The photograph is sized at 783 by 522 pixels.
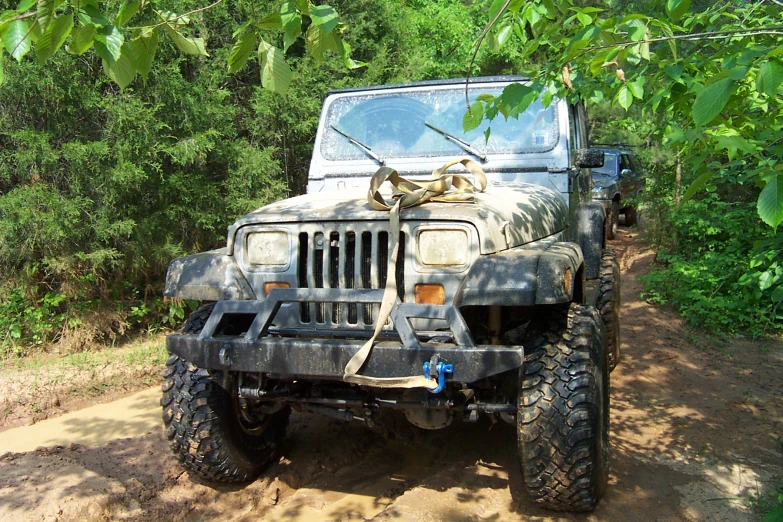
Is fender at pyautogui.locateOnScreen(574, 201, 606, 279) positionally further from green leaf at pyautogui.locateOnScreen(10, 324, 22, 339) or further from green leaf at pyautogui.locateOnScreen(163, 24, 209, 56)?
green leaf at pyautogui.locateOnScreen(10, 324, 22, 339)

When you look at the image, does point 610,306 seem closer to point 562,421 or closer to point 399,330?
point 562,421

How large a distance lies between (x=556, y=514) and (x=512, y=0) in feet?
6.92

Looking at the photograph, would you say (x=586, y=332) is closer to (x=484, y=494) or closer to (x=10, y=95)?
(x=484, y=494)

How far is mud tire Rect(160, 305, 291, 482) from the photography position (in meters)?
3.13

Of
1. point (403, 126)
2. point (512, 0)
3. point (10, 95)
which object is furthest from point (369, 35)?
point (512, 0)

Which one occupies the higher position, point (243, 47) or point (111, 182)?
point (243, 47)

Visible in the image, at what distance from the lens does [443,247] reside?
277 cm

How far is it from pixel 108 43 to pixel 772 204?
1877 mm

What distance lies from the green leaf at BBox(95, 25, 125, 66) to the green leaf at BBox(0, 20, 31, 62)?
0.18m

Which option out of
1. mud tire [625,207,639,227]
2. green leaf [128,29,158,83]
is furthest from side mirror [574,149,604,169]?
mud tire [625,207,639,227]

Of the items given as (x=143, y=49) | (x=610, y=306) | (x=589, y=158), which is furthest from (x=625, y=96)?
(x=610, y=306)

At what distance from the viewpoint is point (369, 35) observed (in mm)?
9773

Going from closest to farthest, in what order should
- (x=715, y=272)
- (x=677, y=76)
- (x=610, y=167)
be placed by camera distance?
(x=677, y=76)
(x=715, y=272)
(x=610, y=167)

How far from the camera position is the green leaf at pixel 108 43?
1.77 meters
